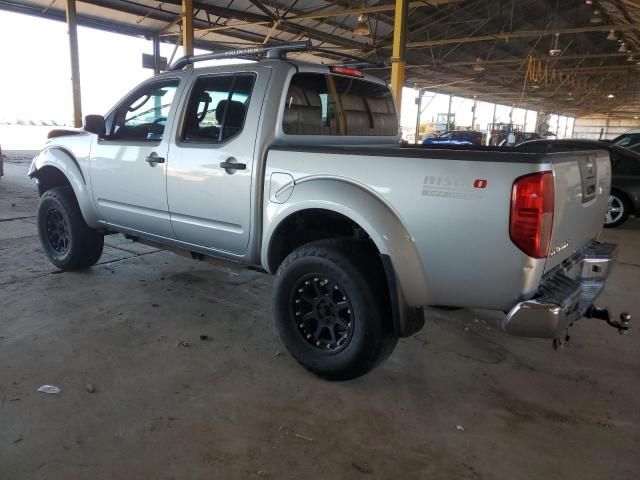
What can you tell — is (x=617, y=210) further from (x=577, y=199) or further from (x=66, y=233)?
(x=66, y=233)

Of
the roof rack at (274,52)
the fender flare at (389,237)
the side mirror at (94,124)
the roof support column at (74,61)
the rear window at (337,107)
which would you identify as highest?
the roof support column at (74,61)

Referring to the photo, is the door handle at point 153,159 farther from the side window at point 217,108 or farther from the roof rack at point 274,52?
the roof rack at point 274,52

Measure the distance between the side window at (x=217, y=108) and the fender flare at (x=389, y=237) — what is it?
866mm

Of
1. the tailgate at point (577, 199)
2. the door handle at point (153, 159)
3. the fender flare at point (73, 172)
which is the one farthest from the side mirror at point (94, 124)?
the tailgate at point (577, 199)

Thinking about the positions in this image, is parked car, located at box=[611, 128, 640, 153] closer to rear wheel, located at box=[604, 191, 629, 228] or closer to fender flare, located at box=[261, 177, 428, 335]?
rear wheel, located at box=[604, 191, 629, 228]

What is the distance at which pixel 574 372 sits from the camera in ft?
10.4

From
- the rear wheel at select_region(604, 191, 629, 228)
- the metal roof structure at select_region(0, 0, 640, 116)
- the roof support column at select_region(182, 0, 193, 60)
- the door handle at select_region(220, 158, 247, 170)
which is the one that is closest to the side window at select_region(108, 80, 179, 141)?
the door handle at select_region(220, 158, 247, 170)

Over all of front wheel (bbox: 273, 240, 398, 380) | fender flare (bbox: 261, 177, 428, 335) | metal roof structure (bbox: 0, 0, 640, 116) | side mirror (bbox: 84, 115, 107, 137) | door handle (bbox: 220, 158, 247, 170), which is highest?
metal roof structure (bbox: 0, 0, 640, 116)

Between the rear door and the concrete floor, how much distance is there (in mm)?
756

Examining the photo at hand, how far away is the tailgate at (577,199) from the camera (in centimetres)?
235

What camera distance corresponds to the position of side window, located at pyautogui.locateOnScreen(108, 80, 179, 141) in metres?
3.77

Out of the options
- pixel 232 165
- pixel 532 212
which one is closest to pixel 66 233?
pixel 232 165

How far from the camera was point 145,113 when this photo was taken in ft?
13.1

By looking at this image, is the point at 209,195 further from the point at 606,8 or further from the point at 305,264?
the point at 606,8
